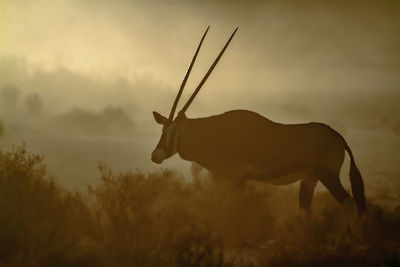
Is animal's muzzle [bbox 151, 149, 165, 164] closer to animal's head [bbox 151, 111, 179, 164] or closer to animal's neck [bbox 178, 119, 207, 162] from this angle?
animal's head [bbox 151, 111, 179, 164]

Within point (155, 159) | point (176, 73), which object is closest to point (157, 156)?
point (155, 159)

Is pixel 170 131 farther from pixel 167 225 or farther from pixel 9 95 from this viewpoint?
pixel 9 95

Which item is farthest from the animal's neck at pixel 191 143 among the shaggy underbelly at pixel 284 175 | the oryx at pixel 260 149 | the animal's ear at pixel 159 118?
the shaggy underbelly at pixel 284 175

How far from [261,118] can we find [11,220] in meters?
2.20

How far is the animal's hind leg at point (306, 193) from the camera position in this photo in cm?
399

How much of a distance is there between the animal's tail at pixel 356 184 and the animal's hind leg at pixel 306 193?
0.30 metres

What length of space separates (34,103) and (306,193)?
2.65 metres

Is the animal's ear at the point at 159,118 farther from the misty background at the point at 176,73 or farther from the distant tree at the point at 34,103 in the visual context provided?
the distant tree at the point at 34,103

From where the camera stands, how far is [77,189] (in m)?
4.21

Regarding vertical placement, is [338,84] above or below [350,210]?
above

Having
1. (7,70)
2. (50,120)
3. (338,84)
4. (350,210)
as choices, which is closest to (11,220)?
(50,120)

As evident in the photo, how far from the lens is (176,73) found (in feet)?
14.3

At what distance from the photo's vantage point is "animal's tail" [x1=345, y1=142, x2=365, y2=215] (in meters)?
3.87

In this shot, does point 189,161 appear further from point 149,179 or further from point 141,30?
point 141,30
